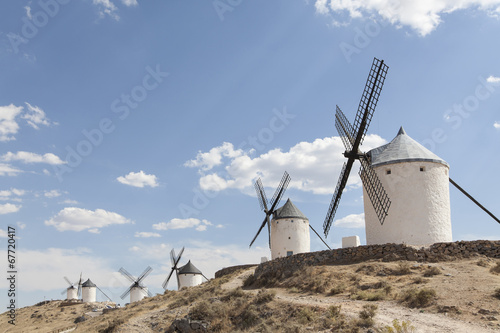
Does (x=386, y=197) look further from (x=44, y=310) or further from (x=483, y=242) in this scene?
(x=44, y=310)

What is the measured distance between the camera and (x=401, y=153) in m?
21.4

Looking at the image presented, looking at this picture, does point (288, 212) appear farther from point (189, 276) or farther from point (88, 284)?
point (88, 284)

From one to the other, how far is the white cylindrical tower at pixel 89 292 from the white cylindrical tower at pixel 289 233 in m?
31.9

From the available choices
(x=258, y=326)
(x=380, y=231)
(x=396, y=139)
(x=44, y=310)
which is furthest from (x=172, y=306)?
(x=44, y=310)

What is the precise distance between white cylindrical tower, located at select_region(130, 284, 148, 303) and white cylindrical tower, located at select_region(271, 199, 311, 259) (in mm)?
21883

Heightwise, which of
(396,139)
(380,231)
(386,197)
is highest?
(396,139)

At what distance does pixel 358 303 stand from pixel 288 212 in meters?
18.0

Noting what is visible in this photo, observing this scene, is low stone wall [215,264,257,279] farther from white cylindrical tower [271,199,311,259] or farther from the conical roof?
the conical roof

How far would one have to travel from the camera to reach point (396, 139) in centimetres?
2319

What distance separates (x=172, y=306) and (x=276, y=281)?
5.17 metres

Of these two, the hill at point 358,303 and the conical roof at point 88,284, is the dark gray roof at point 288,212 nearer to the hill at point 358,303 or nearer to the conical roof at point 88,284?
the hill at point 358,303

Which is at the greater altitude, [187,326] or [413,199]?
[413,199]

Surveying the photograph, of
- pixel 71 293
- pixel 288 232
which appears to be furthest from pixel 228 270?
pixel 71 293

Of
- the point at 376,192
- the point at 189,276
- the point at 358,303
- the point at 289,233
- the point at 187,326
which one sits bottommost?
the point at 187,326
